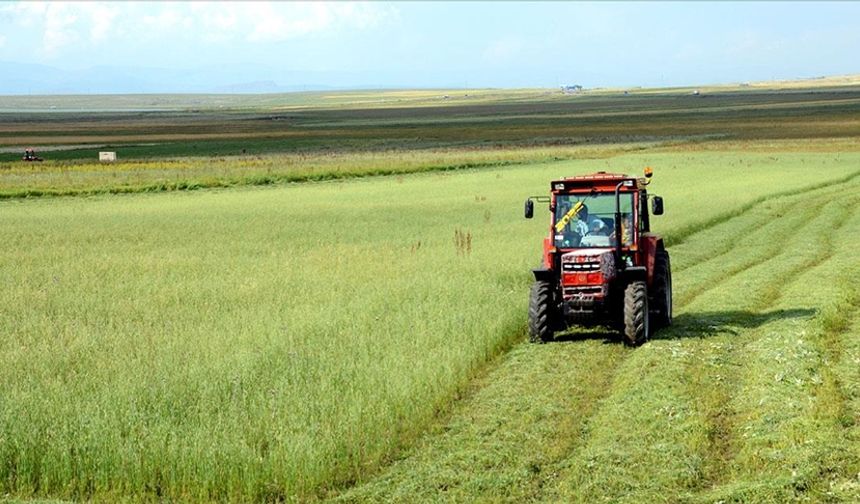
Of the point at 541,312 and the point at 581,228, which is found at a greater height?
the point at 581,228

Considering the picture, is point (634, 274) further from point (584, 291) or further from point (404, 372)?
point (404, 372)

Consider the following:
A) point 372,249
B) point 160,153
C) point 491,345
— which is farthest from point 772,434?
point 160,153

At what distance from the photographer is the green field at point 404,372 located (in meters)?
9.31

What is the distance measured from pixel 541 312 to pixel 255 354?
3898 mm

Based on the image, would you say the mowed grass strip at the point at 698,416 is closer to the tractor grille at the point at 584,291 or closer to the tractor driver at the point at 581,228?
the tractor grille at the point at 584,291

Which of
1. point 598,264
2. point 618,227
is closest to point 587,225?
point 618,227

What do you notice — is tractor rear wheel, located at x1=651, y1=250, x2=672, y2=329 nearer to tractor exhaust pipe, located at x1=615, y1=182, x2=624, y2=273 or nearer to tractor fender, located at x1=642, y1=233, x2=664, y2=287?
tractor fender, located at x1=642, y1=233, x2=664, y2=287

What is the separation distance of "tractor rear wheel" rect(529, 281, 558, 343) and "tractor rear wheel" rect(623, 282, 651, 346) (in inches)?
39.2

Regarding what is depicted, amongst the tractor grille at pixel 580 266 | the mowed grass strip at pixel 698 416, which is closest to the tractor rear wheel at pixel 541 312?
the tractor grille at pixel 580 266

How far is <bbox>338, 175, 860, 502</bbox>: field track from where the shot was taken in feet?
29.7

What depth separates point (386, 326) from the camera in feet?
49.3

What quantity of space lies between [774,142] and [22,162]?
151 feet

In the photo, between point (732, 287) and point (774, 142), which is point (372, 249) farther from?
point (774, 142)

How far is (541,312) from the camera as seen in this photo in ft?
47.6
